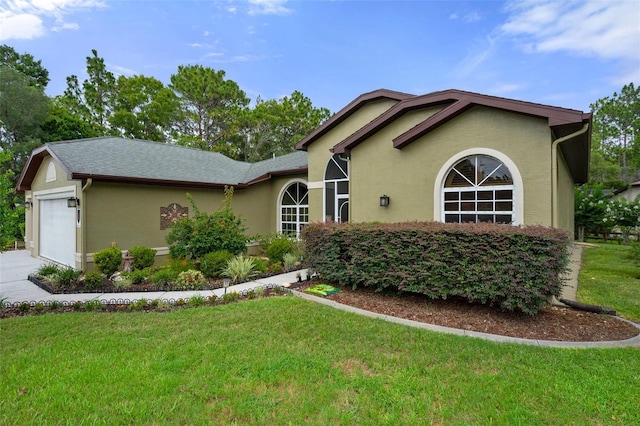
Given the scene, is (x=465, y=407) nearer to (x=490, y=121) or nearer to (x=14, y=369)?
(x=14, y=369)

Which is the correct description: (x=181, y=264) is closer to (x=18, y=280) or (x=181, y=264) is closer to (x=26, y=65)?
(x=18, y=280)

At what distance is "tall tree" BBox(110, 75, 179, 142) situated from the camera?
27.1 meters

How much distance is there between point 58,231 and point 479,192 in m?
15.1

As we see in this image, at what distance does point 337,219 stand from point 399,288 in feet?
20.6

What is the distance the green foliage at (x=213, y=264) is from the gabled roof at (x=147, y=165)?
4.59 meters

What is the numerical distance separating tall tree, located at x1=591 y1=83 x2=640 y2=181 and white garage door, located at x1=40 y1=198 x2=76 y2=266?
4800cm

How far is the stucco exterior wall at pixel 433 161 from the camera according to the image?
7.00 m

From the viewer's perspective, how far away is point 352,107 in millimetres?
12195

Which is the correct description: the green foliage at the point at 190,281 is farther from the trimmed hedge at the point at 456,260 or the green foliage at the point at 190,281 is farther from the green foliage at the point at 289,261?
the trimmed hedge at the point at 456,260

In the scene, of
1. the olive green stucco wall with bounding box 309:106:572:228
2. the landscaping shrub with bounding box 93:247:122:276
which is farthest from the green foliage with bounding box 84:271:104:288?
the olive green stucco wall with bounding box 309:106:572:228

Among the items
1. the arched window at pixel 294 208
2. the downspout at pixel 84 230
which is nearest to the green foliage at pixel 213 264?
the downspout at pixel 84 230

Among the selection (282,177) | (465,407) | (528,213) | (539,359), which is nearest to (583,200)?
(528,213)

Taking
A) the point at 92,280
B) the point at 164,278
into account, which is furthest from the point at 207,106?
the point at 164,278

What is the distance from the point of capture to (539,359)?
150 inches
